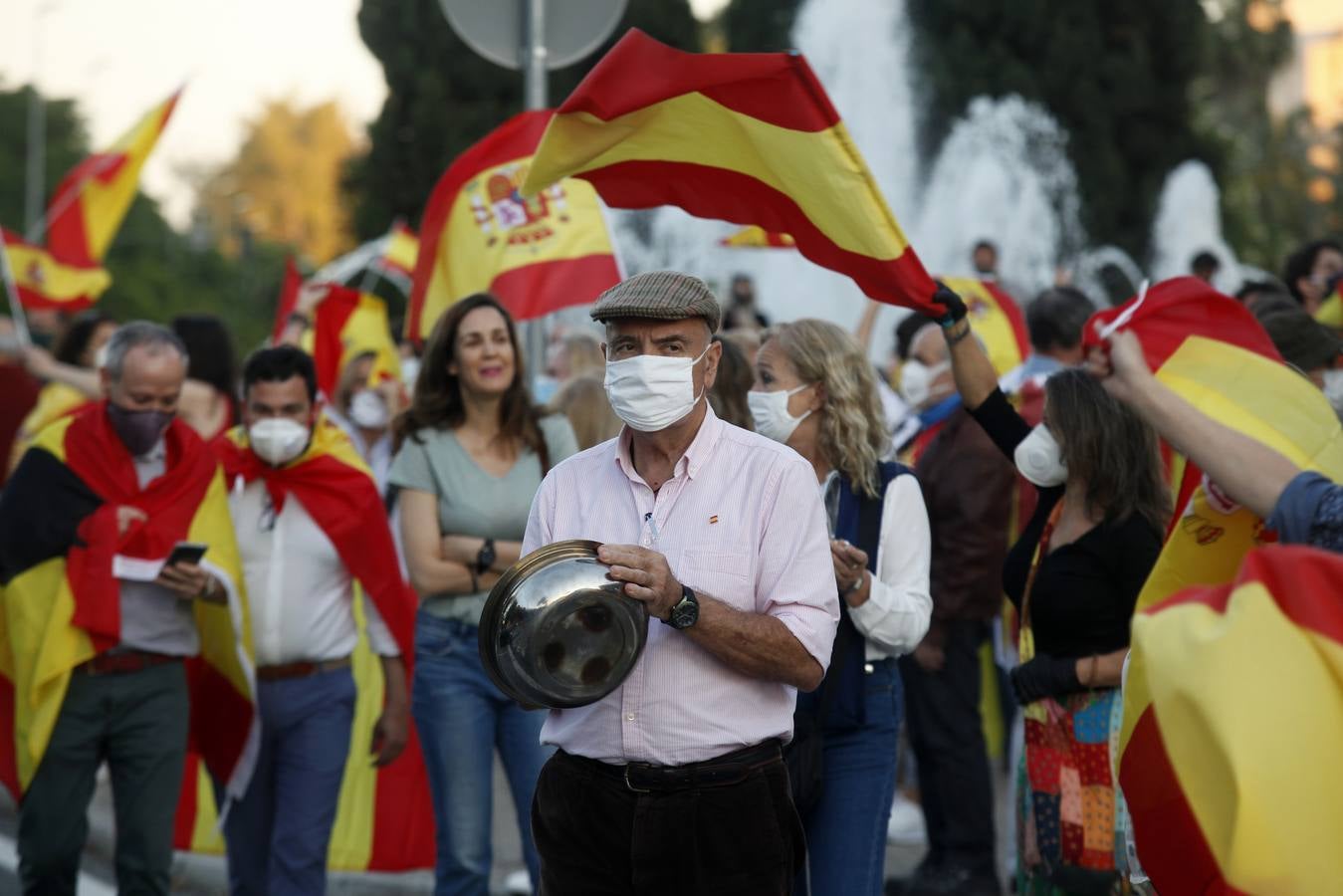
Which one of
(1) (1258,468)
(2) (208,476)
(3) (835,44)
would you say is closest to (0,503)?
(2) (208,476)

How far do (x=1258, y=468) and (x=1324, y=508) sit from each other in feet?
0.57

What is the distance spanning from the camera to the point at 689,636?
3.77 metres

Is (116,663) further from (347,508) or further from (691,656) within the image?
(691,656)

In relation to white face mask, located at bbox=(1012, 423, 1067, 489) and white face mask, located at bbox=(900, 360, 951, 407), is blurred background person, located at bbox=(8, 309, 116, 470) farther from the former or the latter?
white face mask, located at bbox=(1012, 423, 1067, 489)

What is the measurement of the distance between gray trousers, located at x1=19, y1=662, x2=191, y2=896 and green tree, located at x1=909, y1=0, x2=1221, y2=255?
33.7 meters

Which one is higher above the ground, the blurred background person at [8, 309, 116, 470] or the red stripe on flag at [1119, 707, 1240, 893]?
the blurred background person at [8, 309, 116, 470]

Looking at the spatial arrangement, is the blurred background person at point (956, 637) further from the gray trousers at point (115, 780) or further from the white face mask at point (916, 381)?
the gray trousers at point (115, 780)

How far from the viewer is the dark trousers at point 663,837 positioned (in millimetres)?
3879

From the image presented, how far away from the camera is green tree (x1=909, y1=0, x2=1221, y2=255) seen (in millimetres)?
37812

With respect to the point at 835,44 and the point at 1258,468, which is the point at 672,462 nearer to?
the point at 1258,468

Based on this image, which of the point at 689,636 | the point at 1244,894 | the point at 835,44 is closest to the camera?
the point at 1244,894

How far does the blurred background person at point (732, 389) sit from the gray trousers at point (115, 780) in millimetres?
2126

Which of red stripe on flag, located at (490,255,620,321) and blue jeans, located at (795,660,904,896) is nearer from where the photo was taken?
blue jeans, located at (795,660,904,896)

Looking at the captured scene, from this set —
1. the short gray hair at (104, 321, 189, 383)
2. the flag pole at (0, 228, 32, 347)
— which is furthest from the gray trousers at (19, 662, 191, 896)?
the flag pole at (0, 228, 32, 347)
